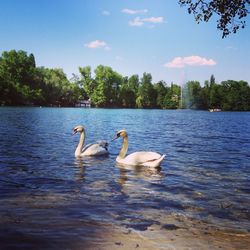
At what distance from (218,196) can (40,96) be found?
148m

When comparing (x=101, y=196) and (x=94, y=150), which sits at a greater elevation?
(x=94, y=150)

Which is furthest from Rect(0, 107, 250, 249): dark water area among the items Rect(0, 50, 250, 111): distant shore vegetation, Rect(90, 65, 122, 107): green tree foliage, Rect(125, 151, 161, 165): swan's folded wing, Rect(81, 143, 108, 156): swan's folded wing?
Rect(90, 65, 122, 107): green tree foliage

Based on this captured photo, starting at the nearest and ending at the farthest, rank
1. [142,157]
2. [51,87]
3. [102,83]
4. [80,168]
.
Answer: [80,168] < [142,157] < [51,87] < [102,83]

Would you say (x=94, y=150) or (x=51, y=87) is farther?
(x=51, y=87)

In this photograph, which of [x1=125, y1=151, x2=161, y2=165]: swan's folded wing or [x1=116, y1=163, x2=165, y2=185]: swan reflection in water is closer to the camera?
[x1=116, y1=163, x2=165, y2=185]: swan reflection in water

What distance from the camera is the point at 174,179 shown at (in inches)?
517

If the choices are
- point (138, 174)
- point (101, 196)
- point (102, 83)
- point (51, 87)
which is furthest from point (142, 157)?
point (102, 83)

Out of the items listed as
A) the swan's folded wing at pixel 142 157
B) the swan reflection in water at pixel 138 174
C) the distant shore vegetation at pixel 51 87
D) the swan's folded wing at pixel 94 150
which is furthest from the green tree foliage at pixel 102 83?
the swan reflection in water at pixel 138 174

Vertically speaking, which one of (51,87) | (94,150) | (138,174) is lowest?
(138,174)

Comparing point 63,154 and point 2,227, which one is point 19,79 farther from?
point 2,227

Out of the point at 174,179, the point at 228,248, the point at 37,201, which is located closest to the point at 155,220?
the point at 228,248

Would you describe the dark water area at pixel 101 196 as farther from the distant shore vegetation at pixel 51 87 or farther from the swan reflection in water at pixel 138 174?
the distant shore vegetation at pixel 51 87

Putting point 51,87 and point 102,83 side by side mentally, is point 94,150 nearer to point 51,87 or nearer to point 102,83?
point 51,87

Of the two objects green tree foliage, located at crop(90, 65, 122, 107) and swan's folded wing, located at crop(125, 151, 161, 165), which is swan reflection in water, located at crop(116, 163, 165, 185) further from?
green tree foliage, located at crop(90, 65, 122, 107)
